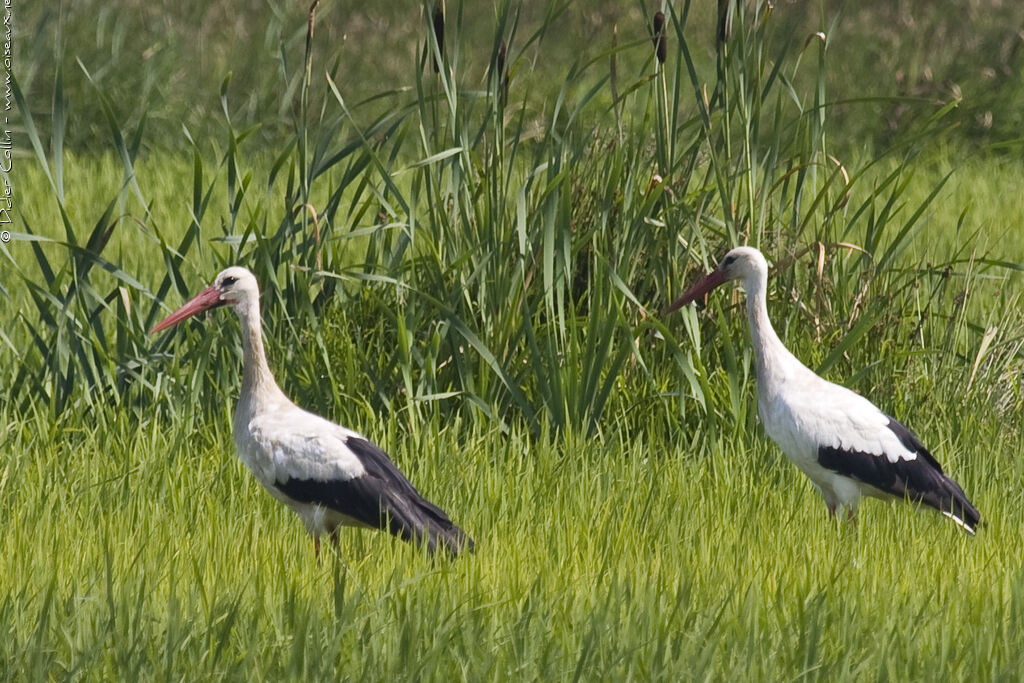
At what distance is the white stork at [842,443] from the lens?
468 centimetres

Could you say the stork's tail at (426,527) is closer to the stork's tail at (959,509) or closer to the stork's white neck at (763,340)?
the stork's white neck at (763,340)

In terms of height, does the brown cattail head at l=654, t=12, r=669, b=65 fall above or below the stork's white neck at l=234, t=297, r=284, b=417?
above

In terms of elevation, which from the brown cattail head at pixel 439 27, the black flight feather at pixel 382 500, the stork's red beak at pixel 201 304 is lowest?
the black flight feather at pixel 382 500

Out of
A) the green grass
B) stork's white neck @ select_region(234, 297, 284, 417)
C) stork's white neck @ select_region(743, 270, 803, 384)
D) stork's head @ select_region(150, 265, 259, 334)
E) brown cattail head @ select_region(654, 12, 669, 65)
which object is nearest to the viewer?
the green grass

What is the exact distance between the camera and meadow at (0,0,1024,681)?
3.27 meters

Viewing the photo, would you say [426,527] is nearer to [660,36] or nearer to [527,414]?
[527,414]

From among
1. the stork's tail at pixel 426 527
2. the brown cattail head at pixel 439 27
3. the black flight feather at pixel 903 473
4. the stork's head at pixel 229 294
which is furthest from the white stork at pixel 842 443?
the stork's head at pixel 229 294

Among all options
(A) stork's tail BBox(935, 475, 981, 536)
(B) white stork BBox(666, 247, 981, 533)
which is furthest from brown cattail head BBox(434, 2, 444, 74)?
(A) stork's tail BBox(935, 475, 981, 536)

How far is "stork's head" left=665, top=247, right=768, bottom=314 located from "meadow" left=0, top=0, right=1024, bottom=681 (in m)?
0.09

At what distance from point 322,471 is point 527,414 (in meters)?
1.18

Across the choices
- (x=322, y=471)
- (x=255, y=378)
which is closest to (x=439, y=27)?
(x=255, y=378)

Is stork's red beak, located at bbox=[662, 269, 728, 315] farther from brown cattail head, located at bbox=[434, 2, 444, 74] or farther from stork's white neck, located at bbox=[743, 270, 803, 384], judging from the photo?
brown cattail head, located at bbox=[434, 2, 444, 74]

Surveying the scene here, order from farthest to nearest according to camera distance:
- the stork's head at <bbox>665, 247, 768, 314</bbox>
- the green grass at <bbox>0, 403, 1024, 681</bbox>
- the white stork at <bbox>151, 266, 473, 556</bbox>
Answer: the stork's head at <bbox>665, 247, 768, 314</bbox> → the white stork at <bbox>151, 266, 473, 556</bbox> → the green grass at <bbox>0, 403, 1024, 681</bbox>

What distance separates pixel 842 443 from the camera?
15.4 feet
